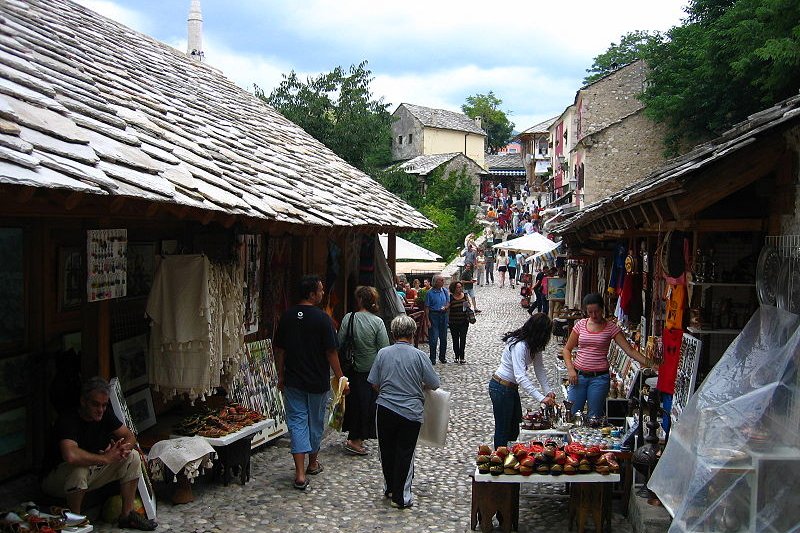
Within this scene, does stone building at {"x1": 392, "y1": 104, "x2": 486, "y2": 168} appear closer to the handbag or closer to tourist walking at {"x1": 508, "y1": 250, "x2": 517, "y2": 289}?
tourist walking at {"x1": 508, "y1": 250, "x2": 517, "y2": 289}

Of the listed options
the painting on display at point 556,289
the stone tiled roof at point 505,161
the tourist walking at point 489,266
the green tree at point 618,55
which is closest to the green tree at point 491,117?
the stone tiled roof at point 505,161

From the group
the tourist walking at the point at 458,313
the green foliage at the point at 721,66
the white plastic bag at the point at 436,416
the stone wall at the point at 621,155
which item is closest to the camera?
the white plastic bag at the point at 436,416

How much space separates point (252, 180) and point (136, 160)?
7.77 ft

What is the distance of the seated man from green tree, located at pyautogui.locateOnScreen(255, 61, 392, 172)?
19.5 metres

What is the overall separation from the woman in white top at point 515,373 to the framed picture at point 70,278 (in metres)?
3.74

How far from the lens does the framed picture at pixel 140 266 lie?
725 cm

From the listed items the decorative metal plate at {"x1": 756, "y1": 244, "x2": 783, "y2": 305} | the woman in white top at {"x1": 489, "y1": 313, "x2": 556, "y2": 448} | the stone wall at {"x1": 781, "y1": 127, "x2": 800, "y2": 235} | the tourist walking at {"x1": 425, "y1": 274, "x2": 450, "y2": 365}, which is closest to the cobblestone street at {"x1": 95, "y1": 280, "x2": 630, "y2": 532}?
the woman in white top at {"x1": 489, "y1": 313, "x2": 556, "y2": 448}

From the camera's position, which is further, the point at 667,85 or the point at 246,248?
the point at 667,85

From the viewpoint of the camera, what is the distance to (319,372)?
7.18m

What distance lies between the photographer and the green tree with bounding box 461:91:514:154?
90188 millimetres

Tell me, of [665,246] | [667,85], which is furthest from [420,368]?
[667,85]

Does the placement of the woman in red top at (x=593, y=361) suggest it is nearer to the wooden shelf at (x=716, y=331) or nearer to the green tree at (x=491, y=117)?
the wooden shelf at (x=716, y=331)

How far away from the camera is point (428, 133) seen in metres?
61.2

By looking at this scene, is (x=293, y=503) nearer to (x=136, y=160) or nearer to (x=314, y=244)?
(x=136, y=160)
